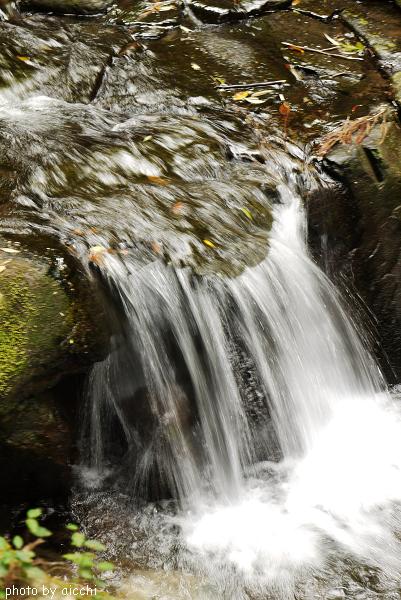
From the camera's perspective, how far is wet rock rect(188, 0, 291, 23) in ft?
23.6

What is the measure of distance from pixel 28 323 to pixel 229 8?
18.0ft

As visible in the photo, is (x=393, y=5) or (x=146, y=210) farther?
(x=393, y=5)

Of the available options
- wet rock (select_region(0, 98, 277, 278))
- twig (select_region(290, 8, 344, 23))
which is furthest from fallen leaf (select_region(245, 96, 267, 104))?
twig (select_region(290, 8, 344, 23))

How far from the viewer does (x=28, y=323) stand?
3.20 metres

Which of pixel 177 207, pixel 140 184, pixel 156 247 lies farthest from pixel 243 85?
pixel 156 247

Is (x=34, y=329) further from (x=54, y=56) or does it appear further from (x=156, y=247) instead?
(x=54, y=56)

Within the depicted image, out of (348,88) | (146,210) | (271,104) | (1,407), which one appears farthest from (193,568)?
(348,88)

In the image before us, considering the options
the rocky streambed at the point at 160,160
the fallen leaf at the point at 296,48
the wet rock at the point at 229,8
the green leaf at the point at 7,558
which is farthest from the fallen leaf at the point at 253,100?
the green leaf at the point at 7,558

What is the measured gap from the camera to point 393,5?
7238 millimetres

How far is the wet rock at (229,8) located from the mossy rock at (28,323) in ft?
Answer: 16.5

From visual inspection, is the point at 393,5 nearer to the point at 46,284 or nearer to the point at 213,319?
the point at 213,319

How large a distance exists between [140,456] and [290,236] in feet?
6.71

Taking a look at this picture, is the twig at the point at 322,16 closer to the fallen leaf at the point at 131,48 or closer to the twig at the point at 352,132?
the fallen leaf at the point at 131,48

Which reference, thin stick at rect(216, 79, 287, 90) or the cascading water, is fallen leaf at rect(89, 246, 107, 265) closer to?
the cascading water
